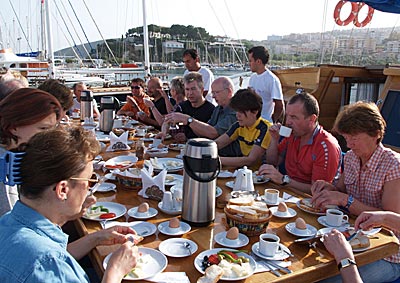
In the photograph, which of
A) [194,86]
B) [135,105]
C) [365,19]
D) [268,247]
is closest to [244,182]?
[268,247]

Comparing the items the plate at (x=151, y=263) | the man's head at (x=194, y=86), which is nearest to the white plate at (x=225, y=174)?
the plate at (x=151, y=263)

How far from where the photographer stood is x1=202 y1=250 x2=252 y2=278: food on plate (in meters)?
1.37

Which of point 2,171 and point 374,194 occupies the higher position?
point 2,171

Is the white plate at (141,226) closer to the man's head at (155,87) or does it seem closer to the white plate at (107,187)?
the white plate at (107,187)

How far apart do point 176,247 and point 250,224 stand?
0.37 meters

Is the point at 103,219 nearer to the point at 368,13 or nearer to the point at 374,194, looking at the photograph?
the point at 374,194

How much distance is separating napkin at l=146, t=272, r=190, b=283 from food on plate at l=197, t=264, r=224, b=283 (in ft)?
0.21

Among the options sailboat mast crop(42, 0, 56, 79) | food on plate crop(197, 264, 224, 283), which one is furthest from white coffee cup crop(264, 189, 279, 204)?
sailboat mast crop(42, 0, 56, 79)

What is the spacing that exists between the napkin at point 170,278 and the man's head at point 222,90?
8.61 ft

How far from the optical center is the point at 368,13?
6.21m

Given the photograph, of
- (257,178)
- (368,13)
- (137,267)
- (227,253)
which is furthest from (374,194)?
(368,13)

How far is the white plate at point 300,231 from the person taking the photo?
1711mm

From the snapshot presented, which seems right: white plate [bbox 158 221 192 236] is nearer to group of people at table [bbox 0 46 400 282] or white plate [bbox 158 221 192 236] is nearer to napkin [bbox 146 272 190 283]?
group of people at table [bbox 0 46 400 282]

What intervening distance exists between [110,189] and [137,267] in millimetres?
962
